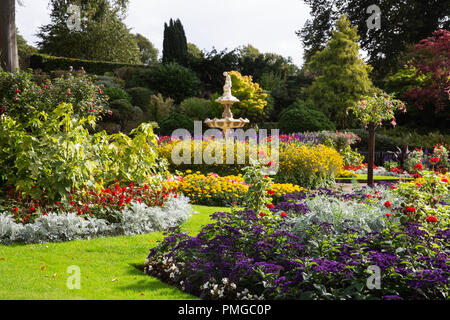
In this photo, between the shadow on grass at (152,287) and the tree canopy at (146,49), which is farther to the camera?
the tree canopy at (146,49)

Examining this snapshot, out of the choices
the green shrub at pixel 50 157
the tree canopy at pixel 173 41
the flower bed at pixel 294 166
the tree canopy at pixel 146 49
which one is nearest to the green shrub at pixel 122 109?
the tree canopy at pixel 173 41

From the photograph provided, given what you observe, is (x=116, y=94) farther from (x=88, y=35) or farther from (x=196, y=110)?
(x=88, y=35)

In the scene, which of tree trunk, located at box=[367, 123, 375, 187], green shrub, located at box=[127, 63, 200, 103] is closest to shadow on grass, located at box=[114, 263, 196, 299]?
tree trunk, located at box=[367, 123, 375, 187]

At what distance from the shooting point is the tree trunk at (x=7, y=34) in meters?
12.1

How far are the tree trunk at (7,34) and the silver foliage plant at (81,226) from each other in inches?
347

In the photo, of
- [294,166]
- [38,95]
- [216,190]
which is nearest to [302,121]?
[294,166]

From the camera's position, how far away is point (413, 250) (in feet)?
11.8

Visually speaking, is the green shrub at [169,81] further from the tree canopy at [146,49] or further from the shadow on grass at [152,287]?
the tree canopy at [146,49]

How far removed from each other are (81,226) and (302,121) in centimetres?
1428

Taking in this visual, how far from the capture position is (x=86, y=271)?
4.03m

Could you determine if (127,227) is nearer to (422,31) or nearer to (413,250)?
(413,250)

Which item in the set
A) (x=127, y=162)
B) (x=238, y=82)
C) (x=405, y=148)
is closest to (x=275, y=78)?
(x=238, y=82)

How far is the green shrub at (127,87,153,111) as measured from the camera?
2272 cm

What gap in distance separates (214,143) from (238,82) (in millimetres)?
11932
